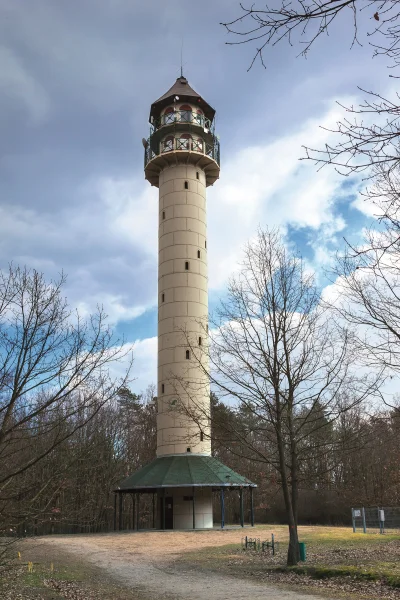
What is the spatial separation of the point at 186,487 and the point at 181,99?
25.1 m

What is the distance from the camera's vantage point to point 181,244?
34.3 meters

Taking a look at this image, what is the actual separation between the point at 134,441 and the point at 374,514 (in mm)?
22328

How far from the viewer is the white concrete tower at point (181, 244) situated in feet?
105

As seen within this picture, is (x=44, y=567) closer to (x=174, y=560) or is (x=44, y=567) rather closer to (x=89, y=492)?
(x=174, y=560)

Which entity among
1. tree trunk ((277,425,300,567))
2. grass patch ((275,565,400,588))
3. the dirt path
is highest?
tree trunk ((277,425,300,567))

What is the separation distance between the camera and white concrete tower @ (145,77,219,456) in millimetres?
32125

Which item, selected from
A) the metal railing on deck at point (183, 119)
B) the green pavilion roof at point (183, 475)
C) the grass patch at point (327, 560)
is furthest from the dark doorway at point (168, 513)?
the metal railing on deck at point (183, 119)

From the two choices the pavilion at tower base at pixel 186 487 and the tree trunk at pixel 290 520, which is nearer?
the tree trunk at pixel 290 520

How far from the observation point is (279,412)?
1430 cm

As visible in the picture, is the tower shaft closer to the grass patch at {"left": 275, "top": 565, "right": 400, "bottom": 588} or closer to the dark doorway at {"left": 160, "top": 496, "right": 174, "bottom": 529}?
the dark doorway at {"left": 160, "top": 496, "right": 174, "bottom": 529}

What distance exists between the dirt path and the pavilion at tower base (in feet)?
8.64

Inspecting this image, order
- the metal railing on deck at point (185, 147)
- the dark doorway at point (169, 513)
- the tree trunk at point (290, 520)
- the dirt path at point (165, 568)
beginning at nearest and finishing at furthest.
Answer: the dirt path at point (165, 568), the tree trunk at point (290, 520), the dark doorway at point (169, 513), the metal railing on deck at point (185, 147)

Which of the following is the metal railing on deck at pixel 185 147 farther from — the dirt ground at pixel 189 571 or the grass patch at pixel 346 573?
the grass patch at pixel 346 573

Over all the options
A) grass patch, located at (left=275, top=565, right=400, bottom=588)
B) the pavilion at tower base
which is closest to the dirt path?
grass patch, located at (left=275, top=565, right=400, bottom=588)
